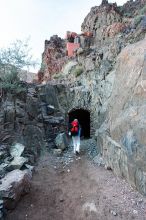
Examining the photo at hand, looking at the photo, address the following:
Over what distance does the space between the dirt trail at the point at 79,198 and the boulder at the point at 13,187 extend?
0.21 m

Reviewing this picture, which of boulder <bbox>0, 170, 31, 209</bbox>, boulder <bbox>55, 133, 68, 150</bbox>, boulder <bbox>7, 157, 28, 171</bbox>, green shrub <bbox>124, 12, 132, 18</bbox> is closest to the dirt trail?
boulder <bbox>0, 170, 31, 209</bbox>

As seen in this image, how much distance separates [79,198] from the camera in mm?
7332

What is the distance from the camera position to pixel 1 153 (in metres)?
8.48

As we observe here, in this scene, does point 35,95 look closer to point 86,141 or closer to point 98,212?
point 86,141

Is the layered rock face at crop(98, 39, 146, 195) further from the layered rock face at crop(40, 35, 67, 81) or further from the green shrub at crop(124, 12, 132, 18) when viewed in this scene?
the green shrub at crop(124, 12, 132, 18)

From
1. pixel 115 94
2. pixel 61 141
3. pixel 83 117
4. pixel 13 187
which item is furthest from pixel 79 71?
pixel 13 187

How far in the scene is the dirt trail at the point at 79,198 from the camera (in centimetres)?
657

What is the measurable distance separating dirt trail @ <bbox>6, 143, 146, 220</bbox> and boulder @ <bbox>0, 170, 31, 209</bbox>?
209 millimetres

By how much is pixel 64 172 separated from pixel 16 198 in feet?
8.42

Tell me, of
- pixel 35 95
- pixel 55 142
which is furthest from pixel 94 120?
pixel 35 95

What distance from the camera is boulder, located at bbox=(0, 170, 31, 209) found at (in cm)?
666

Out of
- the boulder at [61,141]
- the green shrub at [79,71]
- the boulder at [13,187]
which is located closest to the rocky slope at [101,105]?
the green shrub at [79,71]

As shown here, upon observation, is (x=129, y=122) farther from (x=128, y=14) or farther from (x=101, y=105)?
(x=128, y=14)

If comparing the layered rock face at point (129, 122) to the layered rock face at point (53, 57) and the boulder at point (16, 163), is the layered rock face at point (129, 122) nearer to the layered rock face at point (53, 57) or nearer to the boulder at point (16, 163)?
the boulder at point (16, 163)
